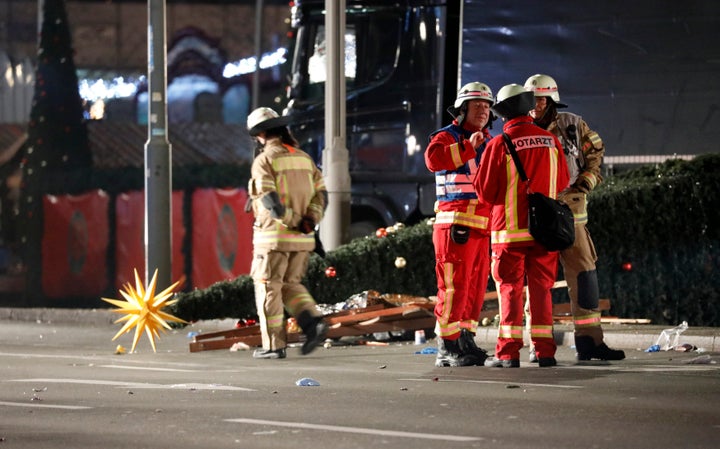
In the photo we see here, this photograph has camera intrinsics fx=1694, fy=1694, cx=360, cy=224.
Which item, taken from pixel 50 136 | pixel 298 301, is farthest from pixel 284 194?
pixel 50 136

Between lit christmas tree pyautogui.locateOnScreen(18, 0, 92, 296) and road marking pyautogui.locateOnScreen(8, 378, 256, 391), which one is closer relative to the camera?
road marking pyautogui.locateOnScreen(8, 378, 256, 391)

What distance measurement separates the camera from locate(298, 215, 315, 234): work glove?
12.6m

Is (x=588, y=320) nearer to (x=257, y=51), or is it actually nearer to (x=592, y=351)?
(x=592, y=351)

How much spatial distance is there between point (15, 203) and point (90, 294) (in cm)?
312

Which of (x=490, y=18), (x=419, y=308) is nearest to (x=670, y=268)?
(x=419, y=308)

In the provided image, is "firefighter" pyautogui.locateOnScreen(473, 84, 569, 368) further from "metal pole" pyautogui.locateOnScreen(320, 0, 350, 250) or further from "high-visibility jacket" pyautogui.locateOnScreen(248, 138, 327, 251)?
"metal pole" pyautogui.locateOnScreen(320, 0, 350, 250)

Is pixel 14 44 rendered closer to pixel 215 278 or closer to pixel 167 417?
pixel 215 278

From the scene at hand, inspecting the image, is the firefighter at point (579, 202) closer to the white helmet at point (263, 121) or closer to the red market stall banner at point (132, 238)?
the white helmet at point (263, 121)

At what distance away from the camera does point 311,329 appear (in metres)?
12.7

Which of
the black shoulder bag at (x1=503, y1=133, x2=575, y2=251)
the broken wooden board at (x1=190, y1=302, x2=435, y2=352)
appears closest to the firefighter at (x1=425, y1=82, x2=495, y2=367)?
the black shoulder bag at (x1=503, y1=133, x2=575, y2=251)

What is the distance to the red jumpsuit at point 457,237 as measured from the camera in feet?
37.9

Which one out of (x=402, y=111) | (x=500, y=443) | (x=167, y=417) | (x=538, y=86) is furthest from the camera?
(x=402, y=111)

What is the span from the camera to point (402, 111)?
1952cm

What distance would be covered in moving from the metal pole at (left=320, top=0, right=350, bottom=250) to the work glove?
16.0 feet
